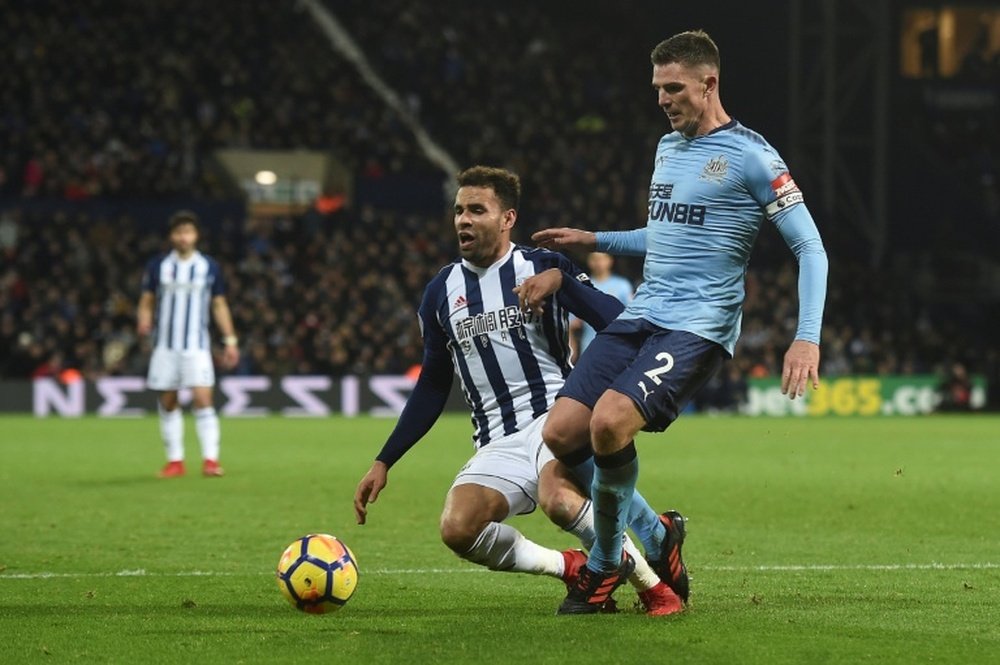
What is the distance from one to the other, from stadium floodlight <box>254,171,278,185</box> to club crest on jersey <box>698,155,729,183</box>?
979 inches

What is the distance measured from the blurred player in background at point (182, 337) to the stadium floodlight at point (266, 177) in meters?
16.6

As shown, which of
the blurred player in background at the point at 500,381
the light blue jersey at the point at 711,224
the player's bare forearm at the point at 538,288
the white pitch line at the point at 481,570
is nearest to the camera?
the light blue jersey at the point at 711,224

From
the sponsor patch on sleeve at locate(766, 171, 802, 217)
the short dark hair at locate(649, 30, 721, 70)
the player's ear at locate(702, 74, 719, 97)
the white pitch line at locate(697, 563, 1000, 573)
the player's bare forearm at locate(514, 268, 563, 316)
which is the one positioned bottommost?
the white pitch line at locate(697, 563, 1000, 573)

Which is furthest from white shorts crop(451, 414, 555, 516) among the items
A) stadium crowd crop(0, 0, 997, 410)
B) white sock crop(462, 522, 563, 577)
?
stadium crowd crop(0, 0, 997, 410)

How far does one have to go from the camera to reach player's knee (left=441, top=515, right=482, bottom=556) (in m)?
6.23

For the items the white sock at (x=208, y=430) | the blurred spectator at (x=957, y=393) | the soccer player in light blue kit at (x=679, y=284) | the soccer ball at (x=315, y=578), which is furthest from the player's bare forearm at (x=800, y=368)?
the blurred spectator at (x=957, y=393)

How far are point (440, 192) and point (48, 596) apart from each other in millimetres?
22797

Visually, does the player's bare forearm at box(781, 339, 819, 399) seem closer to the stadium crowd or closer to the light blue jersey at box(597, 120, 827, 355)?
the light blue jersey at box(597, 120, 827, 355)

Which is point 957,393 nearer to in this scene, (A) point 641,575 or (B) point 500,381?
(B) point 500,381

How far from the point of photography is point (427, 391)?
21.9 feet

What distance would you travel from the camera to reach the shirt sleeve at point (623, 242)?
6.29 meters

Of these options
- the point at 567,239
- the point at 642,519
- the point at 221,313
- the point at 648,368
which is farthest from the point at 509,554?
the point at 221,313

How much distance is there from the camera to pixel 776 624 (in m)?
5.81

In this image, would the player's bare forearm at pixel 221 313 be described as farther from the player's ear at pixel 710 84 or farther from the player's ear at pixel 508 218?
the player's ear at pixel 710 84
